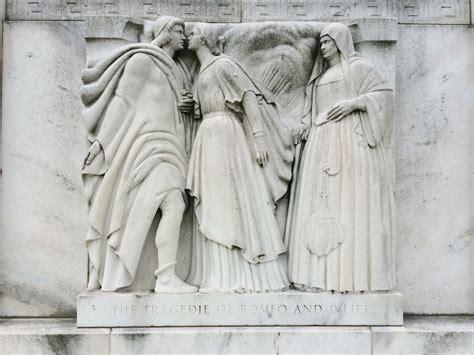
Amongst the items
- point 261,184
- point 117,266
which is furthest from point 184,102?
point 117,266

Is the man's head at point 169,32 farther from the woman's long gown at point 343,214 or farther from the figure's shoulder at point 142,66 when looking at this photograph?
the woman's long gown at point 343,214

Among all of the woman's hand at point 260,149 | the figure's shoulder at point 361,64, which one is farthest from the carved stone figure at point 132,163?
the figure's shoulder at point 361,64

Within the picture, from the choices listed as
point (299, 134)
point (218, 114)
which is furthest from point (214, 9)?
point (299, 134)

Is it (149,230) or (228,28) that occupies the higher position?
(228,28)

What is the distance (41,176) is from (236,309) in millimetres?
2606

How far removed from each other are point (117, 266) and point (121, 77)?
196 centimetres

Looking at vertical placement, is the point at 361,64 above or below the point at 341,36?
below

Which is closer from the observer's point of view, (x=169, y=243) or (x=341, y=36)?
(x=169, y=243)

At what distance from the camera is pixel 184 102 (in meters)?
6.23

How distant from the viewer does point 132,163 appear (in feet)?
19.8

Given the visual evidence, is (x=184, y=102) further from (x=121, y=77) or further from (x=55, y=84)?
(x=55, y=84)

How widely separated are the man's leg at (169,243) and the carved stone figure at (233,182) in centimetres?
19

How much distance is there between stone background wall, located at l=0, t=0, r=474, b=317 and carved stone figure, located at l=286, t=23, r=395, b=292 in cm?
53

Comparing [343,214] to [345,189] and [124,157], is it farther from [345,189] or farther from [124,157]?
[124,157]
